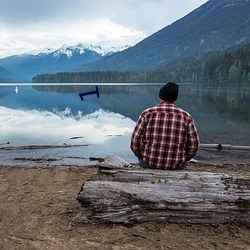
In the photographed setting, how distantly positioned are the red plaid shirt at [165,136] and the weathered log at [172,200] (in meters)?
0.46

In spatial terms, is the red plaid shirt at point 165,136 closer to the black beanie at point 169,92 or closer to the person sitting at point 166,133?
the person sitting at point 166,133

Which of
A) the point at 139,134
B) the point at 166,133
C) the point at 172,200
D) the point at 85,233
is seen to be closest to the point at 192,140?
the point at 166,133

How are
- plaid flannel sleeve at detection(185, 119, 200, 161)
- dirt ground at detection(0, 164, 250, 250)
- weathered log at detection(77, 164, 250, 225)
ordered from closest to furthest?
dirt ground at detection(0, 164, 250, 250) → weathered log at detection(77, 164, 250, 225) → plaid flannel sleeve at detection(185, 119, 200, 161)

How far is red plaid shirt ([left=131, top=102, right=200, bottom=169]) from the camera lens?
577cm

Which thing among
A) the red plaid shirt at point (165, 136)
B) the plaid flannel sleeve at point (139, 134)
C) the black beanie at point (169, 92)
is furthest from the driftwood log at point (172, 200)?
the black beanie at point (169, 92)

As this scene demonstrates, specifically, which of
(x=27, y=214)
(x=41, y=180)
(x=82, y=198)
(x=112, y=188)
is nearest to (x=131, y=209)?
(x=112, y=188)

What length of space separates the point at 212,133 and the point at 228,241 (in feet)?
59.5

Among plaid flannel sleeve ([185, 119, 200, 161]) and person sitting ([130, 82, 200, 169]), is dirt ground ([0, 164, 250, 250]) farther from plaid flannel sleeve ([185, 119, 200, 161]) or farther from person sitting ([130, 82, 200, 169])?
plaid flannel sleeve ([185, 119, 200, 161])

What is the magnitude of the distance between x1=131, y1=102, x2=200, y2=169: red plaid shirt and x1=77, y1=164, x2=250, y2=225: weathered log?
1.52ft

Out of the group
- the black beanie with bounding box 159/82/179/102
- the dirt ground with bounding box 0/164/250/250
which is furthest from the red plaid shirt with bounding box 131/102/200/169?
the dirt ground with bounding box 0/164/250/250

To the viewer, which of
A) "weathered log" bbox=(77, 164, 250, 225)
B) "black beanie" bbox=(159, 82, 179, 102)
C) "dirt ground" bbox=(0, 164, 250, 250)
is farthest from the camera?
"black beanie" bbox=(159, 82, 179, 102)

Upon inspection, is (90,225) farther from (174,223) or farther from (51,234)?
(174,223)

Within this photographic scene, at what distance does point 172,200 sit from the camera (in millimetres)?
5535

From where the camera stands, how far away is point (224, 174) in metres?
5.77
